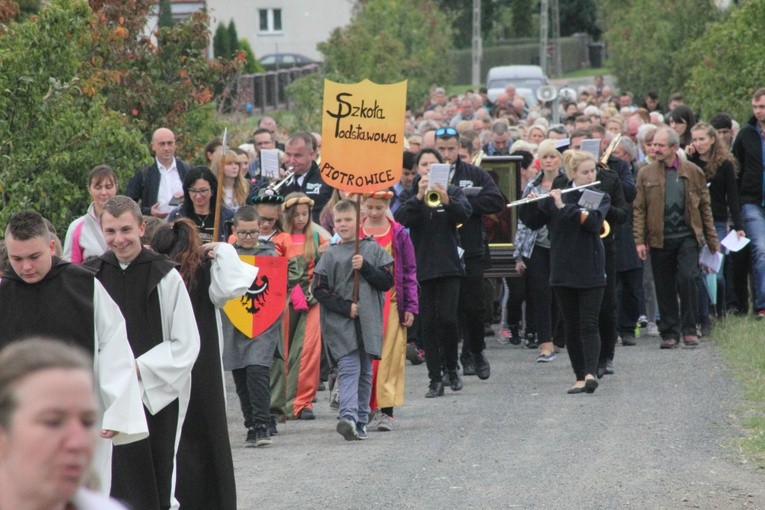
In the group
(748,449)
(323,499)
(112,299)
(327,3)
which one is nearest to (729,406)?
(748,449)

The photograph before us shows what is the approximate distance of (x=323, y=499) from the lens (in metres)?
8.57

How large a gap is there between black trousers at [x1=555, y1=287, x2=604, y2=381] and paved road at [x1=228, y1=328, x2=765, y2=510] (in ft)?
0.91

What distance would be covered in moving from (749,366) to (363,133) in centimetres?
381

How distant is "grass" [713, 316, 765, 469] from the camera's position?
9.95m

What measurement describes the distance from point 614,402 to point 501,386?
134cm

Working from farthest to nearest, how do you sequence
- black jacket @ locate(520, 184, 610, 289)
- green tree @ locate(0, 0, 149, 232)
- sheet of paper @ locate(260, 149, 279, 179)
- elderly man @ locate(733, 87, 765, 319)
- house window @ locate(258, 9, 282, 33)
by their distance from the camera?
1. house window @ locate(258, 9, 282, 33)
2. elderly man @ locate(733, 87, 765, 319)
3. sheet of paper @ locate(260, 149, 279, 179)
4. black jacket @ locate(520, 184, 610, 289)
5. green tree @ locate(0, 0, 149, 232)

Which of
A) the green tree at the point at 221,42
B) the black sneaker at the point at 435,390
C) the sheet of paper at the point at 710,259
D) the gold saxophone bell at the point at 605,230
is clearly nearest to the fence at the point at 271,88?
the green tree at the point at 221,42

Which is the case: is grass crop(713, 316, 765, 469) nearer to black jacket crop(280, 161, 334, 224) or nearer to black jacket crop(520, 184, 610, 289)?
black jacket crop(520, 184, 610, 289)

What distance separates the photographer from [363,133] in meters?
11.9

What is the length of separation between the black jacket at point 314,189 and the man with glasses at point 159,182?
104 centimetres

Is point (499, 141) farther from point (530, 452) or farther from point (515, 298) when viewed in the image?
point (530, 452)

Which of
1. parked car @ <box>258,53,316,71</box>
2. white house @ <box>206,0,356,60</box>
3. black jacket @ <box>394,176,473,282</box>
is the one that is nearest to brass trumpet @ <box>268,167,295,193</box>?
black jacket @ <box>394,176,473,282</box>

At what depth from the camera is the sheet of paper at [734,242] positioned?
50.0 ft

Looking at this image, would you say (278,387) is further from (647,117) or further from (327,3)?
(327,3)
